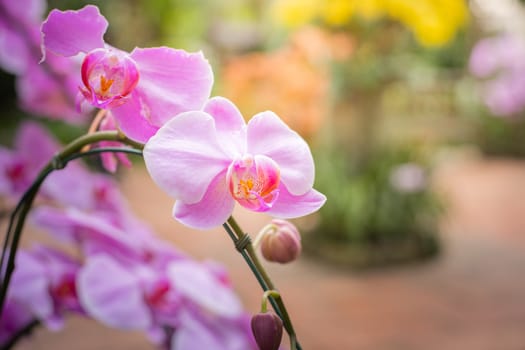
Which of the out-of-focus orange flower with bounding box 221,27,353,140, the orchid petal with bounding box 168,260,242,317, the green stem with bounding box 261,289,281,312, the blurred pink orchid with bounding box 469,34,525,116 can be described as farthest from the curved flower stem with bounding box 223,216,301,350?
the blurred pink orchid with bounding box 469,34,525,116

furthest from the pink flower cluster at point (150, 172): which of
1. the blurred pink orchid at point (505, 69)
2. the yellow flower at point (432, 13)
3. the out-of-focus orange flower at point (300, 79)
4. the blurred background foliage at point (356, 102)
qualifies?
the blurred pink orchid at point (505, 69)

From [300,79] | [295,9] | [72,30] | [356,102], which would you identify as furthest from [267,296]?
[300,79]

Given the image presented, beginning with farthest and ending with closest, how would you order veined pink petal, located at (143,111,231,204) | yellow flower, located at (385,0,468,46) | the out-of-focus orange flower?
the out-of-focus orange flower, yellow flower, located at (385,0,468,46), veined pink petal, located at (143,111,231,204)

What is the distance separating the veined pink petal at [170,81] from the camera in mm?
233

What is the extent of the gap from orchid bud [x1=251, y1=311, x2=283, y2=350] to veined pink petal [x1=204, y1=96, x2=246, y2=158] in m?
0.07

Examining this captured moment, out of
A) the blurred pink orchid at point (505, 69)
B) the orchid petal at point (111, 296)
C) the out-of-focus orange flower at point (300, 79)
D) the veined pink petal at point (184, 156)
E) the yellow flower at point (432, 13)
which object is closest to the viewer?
the veined pink petal at point (184, 156)

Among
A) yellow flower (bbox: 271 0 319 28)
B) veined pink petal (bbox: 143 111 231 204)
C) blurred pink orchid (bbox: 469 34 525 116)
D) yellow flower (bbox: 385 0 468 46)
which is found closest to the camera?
veined pink petal (bbox: 143 111 231 204)

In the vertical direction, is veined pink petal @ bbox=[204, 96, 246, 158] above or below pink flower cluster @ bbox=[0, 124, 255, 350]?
above

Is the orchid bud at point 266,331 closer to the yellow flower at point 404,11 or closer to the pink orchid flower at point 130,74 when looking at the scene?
the pink orchid flower at point 130,74

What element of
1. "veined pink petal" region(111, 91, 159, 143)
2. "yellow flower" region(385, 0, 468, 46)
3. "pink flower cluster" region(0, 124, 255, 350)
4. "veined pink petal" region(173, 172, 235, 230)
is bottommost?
"yellow flower" region(385, 0, 468, 46)

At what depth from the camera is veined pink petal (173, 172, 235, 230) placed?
22 centimetres

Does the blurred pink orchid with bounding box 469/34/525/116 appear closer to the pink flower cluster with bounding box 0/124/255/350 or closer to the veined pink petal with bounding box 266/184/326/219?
the pink flower cluster with bounding box 0/124/255/350

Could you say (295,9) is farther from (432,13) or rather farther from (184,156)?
(184,156)

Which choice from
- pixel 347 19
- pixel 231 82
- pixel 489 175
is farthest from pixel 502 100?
pixel 347 19
